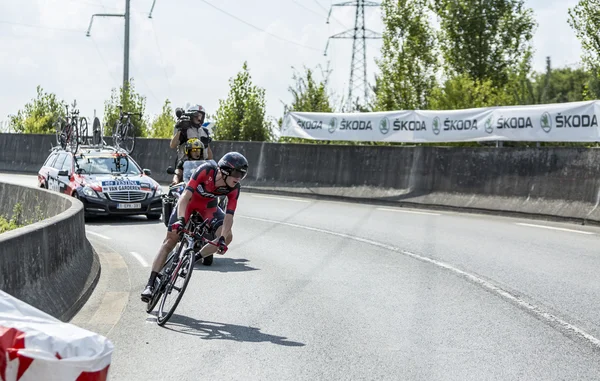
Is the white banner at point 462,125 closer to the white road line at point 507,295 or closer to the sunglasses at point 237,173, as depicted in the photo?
the white road line at point 507,295

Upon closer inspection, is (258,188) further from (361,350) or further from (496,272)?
(361,350)

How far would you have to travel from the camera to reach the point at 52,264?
347 inches

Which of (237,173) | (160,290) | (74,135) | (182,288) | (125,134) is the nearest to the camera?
(182,288)

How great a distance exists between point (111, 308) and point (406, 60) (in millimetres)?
32458

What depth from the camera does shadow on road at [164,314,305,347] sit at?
7.70m

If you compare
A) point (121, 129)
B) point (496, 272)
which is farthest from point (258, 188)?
point (496, 272)

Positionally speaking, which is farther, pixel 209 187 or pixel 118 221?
pixel 118 221

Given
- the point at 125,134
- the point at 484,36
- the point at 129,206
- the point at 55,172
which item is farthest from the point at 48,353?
the point at 484,36

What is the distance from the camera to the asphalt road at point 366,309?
6793mm

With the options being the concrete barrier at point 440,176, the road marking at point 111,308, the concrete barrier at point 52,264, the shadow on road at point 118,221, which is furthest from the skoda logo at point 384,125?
the road marking at point 111,308

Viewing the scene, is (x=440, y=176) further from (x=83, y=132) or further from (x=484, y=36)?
(x=484, y=36)

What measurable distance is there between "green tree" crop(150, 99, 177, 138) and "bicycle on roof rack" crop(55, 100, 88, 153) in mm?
17229

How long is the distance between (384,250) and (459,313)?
515 centimetres

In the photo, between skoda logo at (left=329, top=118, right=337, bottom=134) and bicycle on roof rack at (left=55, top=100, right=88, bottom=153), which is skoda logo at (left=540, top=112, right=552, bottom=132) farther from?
bicycle on roof rack at (left=55, top=100, right=88, bottom=153)
